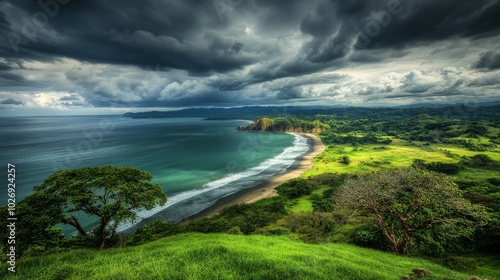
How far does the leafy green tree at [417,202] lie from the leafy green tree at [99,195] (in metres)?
19.9

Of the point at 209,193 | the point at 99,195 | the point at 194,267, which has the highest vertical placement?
the point at 194,267

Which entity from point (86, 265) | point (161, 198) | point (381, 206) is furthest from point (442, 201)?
point (161, 198)

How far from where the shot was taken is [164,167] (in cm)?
7981

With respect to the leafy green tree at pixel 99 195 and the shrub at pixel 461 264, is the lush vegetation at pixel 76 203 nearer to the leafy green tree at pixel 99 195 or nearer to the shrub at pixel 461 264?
the leafy green tree at pixel 99 195

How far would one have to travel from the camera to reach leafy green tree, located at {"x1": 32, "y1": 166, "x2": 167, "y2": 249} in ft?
62.8

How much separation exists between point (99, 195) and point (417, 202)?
88.9 ft

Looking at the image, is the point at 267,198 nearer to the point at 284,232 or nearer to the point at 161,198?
the point at 284,232

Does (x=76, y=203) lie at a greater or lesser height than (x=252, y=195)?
greater

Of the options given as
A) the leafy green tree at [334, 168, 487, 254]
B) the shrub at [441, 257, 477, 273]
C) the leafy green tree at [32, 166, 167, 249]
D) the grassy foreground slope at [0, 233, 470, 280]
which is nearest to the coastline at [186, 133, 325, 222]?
the leafy green tree at [32, 166, 167, 249]

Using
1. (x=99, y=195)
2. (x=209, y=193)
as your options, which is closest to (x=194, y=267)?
(x=99, y=195)

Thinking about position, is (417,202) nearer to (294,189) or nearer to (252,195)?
(294,189)

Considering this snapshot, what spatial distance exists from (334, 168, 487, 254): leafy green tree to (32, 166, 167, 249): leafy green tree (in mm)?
19924

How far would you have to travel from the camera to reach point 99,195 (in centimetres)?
1962

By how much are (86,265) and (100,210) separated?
10835 millimetres
